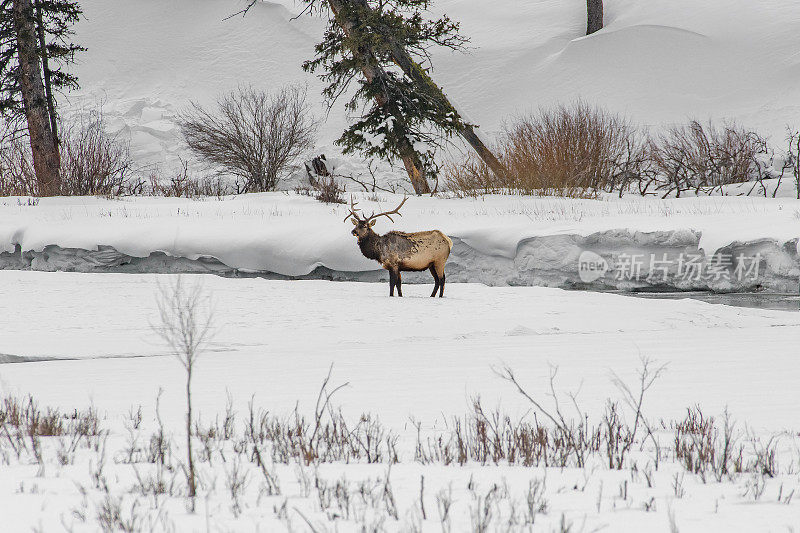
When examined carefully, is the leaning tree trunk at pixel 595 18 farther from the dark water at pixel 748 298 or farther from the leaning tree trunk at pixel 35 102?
the dark water at pixel 748 298

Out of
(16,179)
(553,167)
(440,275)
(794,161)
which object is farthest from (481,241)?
(794,161)

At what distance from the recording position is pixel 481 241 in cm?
1489

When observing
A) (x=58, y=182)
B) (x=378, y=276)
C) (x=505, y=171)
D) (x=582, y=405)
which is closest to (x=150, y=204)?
(x=58, y=182)

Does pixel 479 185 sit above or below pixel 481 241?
above

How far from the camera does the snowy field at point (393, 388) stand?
237cm

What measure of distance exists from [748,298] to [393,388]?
8.90 metres

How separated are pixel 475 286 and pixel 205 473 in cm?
960

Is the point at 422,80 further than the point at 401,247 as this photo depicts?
Yes

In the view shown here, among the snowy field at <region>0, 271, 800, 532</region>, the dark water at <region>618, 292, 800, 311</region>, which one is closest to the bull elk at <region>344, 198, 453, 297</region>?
the snowy field at <region>0, 271, 800, 532</region>

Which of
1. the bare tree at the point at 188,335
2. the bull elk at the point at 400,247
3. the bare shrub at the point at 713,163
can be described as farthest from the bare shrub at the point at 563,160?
the bare tree at the point at 188,335

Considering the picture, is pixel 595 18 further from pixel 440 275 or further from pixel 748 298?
pixel 440 275

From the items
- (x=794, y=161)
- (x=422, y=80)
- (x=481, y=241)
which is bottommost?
(x=481, y=241)

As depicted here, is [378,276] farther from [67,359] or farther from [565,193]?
[67,359]

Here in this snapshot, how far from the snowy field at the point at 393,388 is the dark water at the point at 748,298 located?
1.45 meters
